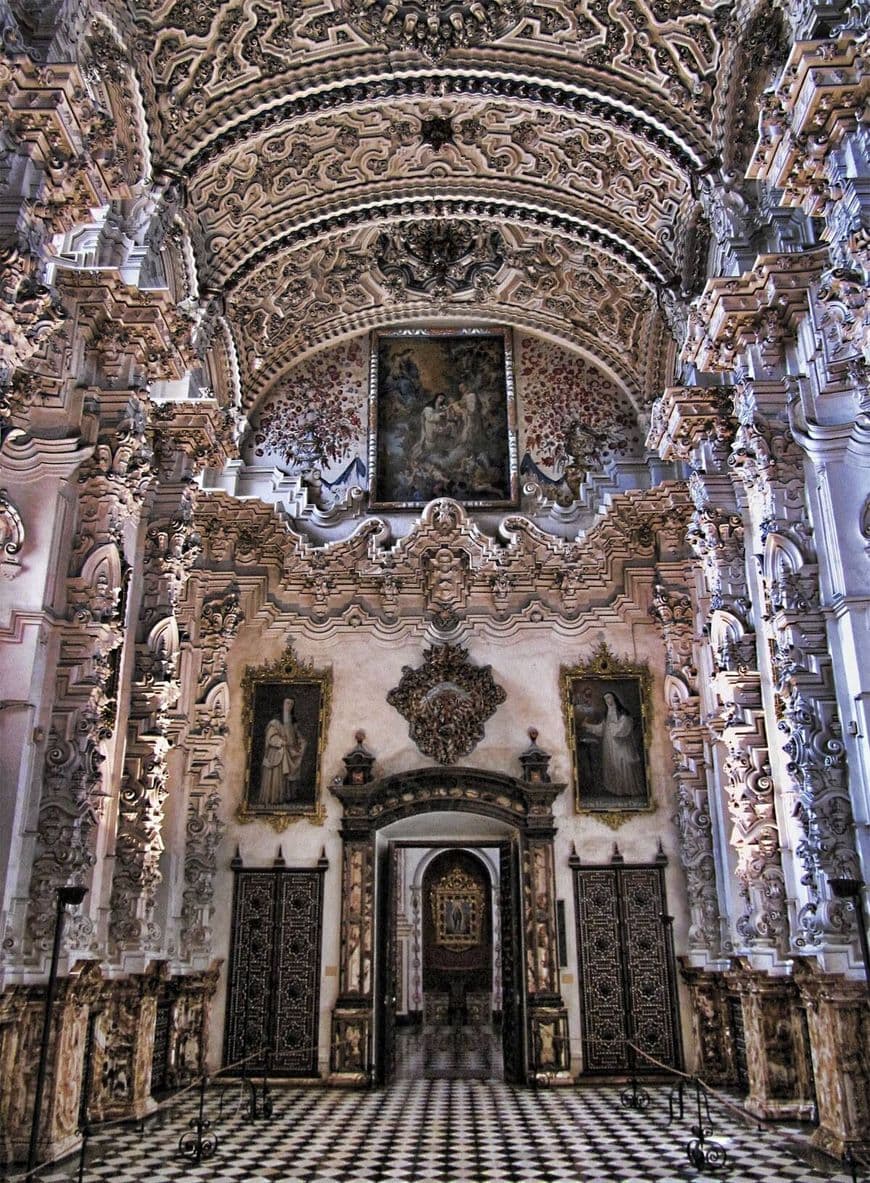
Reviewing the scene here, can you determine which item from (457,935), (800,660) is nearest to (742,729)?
(800,660)

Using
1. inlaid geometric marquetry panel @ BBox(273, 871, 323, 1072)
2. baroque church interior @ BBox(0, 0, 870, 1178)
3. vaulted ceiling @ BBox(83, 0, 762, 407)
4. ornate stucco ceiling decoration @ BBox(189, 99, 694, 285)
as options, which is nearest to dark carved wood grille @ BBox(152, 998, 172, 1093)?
baroque church interior @ BBox(0, 0, 870, 1178)

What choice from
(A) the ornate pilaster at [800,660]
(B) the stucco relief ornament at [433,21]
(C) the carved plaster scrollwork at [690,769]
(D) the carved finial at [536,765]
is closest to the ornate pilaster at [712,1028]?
(C) the carved plaster scrollwork at [690,769]

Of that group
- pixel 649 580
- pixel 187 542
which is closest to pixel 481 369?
pixel 649 580

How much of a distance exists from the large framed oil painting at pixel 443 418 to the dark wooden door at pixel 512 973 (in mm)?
5240

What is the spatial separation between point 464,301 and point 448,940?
566 inches

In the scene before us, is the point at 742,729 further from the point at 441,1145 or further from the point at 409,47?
the point at 409,47

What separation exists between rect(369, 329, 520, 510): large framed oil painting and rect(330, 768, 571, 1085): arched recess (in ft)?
13.9

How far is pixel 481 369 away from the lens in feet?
51.4

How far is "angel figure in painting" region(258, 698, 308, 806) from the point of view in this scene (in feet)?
44.5

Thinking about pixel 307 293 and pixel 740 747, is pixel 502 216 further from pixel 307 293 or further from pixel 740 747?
pixel 740 747

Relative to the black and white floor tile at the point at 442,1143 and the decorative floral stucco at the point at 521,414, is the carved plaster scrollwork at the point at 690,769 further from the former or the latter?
the decorative floral stucco at the point at 521,414

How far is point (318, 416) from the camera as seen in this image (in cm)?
1554

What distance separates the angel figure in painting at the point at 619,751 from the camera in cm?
1346

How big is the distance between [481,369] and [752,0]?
6814 mm
